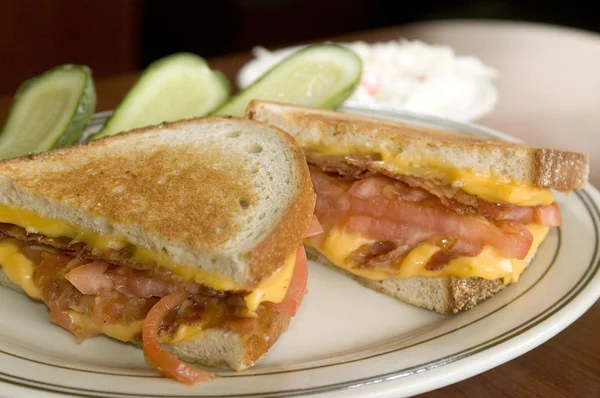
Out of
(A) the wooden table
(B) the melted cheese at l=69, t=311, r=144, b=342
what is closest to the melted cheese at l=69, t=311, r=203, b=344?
(B) the melted cheese at l=69, t=311, r=144, b=342

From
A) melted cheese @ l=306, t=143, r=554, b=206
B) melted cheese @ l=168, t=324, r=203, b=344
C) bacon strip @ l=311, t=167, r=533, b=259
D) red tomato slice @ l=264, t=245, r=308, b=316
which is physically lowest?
melted cheese @ l=168, t=324, r=203, b=344

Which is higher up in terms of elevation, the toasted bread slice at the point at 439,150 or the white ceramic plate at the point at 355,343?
the toasted bread slice at the point at 439,150

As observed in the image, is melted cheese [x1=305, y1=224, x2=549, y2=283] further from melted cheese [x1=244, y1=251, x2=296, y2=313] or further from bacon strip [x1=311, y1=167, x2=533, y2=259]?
melted cheese [x1=244, y1=251, x2=296, y2=313]

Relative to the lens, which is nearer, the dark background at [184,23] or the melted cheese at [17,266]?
the melted cheese at [17,266]

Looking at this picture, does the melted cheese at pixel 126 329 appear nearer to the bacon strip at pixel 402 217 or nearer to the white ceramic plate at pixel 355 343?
the white ceramic plate at pixel 355 343

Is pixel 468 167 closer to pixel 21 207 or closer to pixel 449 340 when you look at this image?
pixel 449 340

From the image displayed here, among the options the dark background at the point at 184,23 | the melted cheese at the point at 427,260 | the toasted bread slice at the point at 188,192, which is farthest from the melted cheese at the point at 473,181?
the dark background at the point at 184,23
